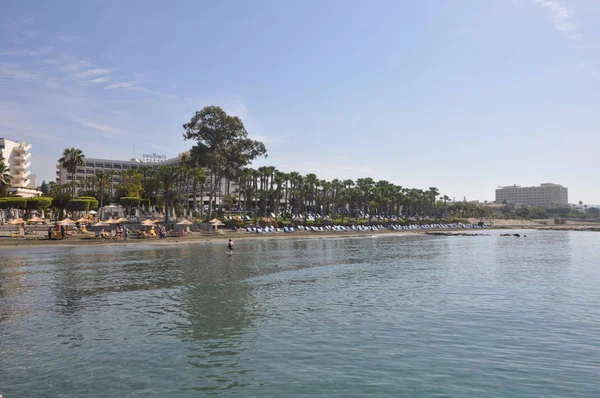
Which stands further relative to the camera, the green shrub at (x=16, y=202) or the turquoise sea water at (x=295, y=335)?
the green shrub at (x=16, y=202)

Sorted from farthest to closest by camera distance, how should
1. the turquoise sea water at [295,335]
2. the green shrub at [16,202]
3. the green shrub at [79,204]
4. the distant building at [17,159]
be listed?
the distant building at [17,159]
the green shrub at [79,204]
the green shrub at [16,202]
the turquoise sea water at [295,335]

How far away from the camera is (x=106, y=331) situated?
15977mm

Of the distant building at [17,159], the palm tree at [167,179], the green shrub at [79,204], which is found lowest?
the green shrub at [79,204]

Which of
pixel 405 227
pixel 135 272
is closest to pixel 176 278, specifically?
pixel 135 272

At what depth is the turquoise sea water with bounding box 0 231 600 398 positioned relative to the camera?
11.2m

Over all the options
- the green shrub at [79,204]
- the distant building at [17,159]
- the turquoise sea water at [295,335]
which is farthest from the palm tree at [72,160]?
the turquoise sea water at [295,335]

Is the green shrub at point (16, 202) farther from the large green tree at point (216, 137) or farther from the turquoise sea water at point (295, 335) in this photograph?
the turquoise sea water at point (295, 335)

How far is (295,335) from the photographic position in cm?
1559

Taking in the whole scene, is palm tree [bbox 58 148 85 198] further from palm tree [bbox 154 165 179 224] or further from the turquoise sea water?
the turquoise sea water

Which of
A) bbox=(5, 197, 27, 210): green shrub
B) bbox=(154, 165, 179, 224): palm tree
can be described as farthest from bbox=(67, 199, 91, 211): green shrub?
bbox=(154, 165, 179, 224): palm tree

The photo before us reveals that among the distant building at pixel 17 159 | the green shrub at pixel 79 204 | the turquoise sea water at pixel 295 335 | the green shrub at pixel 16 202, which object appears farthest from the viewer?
the distant building at pixel 17 159

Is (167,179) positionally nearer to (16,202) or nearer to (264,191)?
(16,202)

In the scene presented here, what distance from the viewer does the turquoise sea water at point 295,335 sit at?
1116 centimetres

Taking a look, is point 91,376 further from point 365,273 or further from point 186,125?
point 186,125
